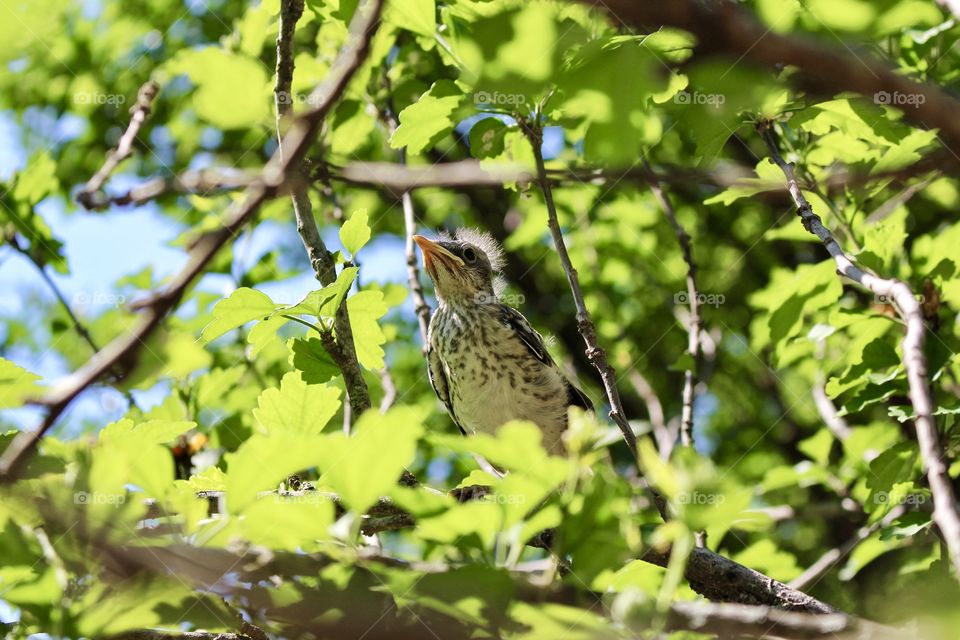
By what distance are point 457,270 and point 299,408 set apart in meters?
2.27

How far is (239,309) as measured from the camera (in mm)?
1827

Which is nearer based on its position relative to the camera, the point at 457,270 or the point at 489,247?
the point at 457,270

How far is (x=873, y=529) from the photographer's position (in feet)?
8.79

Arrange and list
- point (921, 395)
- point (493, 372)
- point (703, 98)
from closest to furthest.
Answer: point (921, 395) < point (703, 98) < point (493, 372)

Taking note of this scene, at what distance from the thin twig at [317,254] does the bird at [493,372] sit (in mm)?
1301

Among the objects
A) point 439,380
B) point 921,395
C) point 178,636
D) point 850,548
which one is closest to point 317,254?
point 178,636

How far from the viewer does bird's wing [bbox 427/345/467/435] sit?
3.65 metres

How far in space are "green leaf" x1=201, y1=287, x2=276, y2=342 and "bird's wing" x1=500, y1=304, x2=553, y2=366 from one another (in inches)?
74.2

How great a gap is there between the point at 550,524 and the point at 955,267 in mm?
1938

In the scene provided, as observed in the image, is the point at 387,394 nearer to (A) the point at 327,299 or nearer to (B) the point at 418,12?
(A) the point at 327,299

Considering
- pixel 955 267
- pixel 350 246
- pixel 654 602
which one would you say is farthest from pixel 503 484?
pixel 955 267

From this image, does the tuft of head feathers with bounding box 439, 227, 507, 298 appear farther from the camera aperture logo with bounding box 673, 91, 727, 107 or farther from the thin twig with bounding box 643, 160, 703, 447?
the camera aperture logo with bounding box 673, 91, 727, 107

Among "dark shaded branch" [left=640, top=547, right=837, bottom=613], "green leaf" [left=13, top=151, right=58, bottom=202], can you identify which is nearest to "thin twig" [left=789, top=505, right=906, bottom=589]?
"dark shaded branch" [left=640, top=547, right=837, bottom=613]

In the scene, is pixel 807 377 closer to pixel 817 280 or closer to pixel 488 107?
pixel 817 280
